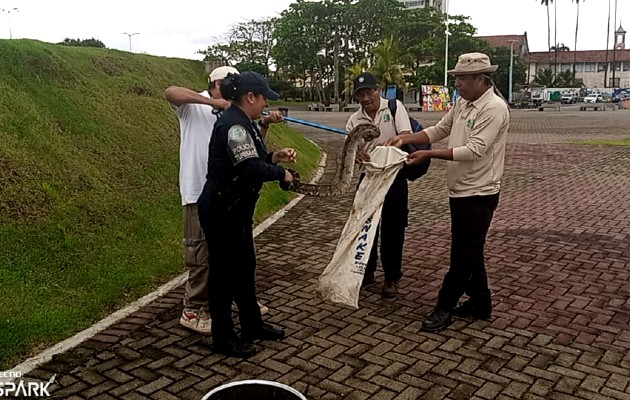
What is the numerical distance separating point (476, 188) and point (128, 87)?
736 cm

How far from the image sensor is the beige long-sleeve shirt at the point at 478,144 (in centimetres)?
417

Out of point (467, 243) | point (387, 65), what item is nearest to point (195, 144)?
point (467, 243)

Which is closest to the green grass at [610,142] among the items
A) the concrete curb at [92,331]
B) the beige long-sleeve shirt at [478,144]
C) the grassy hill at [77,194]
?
the grassy hill at [77,194]

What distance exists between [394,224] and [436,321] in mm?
903

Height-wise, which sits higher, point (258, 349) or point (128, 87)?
point (128, 87)

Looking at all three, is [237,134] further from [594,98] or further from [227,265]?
[594,98]

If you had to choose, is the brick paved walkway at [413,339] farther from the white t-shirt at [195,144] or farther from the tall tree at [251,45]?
the tall tree at [251,45]

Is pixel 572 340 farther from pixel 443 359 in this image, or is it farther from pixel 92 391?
pixel 92 391

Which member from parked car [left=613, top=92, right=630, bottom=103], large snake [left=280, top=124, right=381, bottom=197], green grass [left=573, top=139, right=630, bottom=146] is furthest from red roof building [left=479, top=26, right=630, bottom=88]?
large snake [left=280, top=124, right=381, bottom=197]

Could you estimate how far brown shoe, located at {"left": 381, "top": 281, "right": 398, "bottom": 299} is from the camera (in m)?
5.20

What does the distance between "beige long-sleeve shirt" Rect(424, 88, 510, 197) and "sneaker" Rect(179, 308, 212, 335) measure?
6.37 ft

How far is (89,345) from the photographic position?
4.22 meters

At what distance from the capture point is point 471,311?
4.79m

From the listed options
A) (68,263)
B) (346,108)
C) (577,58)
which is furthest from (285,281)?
(577,58)
